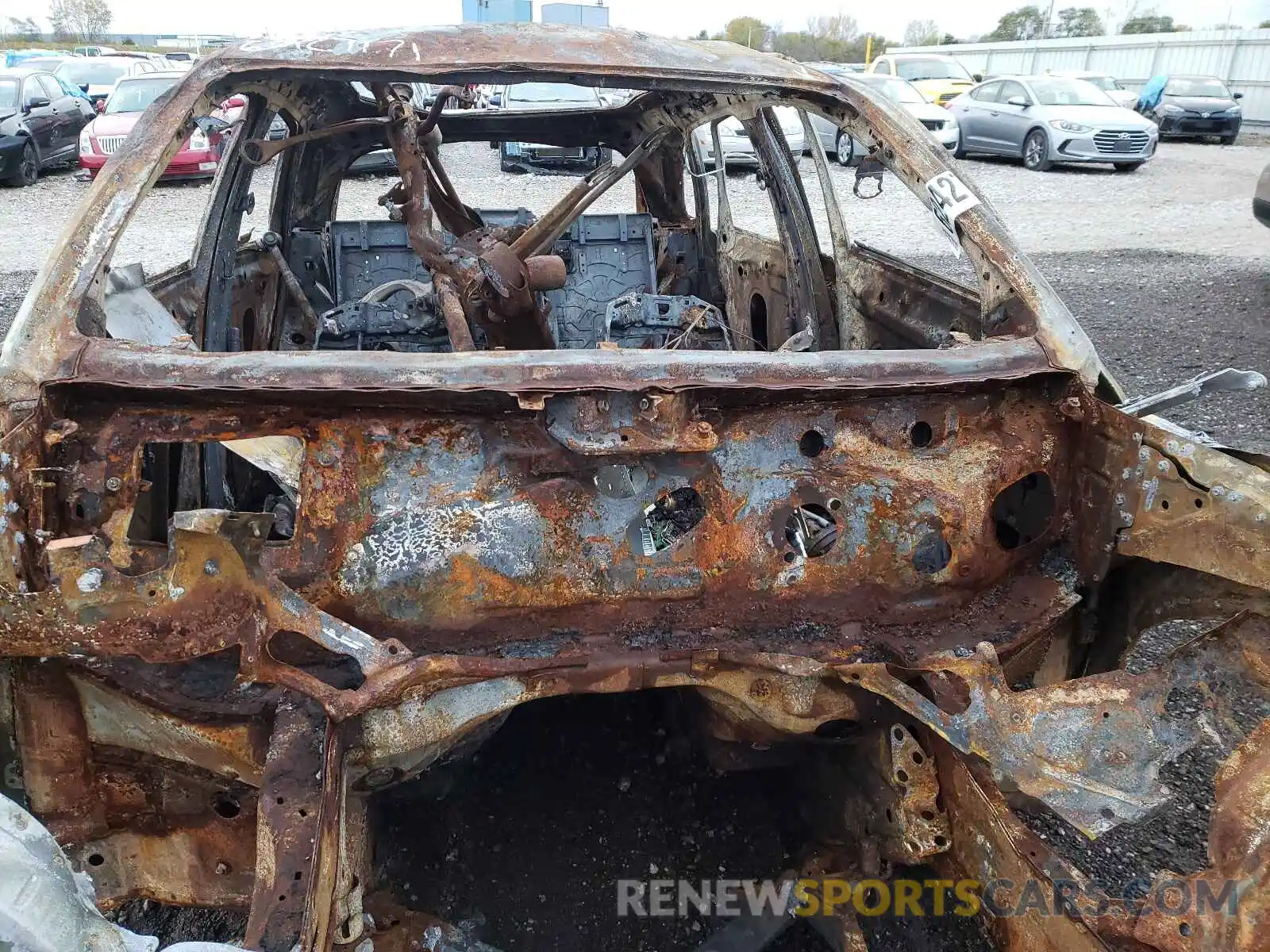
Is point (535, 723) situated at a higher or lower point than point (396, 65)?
lower

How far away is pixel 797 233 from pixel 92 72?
19.2 metres

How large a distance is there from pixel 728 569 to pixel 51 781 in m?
1.34

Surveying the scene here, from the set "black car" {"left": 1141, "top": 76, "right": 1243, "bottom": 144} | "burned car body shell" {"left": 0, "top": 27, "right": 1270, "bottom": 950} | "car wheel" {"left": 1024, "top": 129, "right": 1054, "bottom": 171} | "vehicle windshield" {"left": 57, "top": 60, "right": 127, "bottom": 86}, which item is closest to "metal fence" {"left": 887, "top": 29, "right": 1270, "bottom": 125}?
"black car" {"left": 1141, "top": 76, "right": 1243, "bottom": 144}

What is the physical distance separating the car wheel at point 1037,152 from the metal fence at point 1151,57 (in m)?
8.08

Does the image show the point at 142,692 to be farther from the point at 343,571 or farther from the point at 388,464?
the point at 388,464

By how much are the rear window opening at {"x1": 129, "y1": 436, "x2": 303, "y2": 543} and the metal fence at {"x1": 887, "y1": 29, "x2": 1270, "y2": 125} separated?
21.8 meters

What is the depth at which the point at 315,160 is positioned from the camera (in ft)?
12.2

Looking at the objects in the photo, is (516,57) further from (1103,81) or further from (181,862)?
(1103,81)

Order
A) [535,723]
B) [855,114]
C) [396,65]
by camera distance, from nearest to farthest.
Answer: [396,65] → [855,114] → [535,723]

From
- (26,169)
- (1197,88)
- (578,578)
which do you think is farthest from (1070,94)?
(578,578)

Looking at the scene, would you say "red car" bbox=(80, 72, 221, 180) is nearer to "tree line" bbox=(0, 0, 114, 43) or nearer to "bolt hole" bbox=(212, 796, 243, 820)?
"bolt hole" bbox=(212, 796, 243, 820)

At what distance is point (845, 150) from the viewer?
12.2 meters

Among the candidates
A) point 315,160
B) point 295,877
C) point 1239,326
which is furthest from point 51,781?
point 1239,326

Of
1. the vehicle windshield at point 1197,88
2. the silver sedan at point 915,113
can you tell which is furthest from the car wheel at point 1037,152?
the vehicle windshield at point 1197,88
